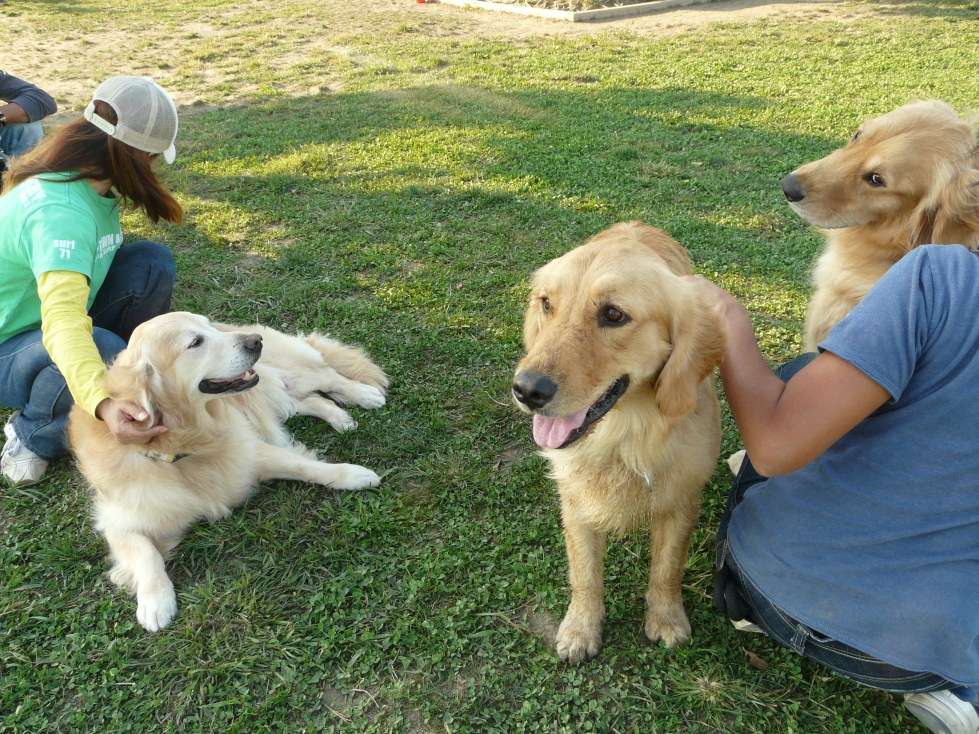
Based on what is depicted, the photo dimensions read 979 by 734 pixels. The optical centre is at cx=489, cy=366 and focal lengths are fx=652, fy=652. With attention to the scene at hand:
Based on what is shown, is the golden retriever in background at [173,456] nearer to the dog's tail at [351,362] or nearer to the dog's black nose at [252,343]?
the dog's black nose at [252,343]

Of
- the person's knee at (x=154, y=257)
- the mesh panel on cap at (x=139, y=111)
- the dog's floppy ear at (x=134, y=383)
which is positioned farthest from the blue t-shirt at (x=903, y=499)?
the person's knee at (x=154, y=257)

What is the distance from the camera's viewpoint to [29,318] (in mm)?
3262

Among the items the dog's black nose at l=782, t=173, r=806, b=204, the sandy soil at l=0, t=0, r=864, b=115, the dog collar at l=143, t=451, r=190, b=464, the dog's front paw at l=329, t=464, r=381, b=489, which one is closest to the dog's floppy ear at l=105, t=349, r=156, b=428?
the dog collar at l=143, t=451, r=190, b=464

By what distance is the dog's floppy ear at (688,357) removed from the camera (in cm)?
193

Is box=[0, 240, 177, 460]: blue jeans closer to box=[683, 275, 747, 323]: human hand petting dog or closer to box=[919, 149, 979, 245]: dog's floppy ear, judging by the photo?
box=[683, 275, 747, 323]: human hand petting dog

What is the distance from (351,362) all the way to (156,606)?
1.58 m

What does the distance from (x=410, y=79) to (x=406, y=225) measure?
4.49 m

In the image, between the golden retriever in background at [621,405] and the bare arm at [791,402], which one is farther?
the golden retriever in background at [621,405]

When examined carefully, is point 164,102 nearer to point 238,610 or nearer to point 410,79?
point 238,610

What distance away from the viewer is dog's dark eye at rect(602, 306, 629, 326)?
194cm

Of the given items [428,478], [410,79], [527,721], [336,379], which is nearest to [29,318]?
[336,379]

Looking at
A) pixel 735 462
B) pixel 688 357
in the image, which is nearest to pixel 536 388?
pixel 688 357

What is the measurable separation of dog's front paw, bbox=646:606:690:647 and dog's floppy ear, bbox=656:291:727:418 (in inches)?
34.7

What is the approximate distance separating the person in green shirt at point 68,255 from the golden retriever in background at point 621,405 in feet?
5.77
